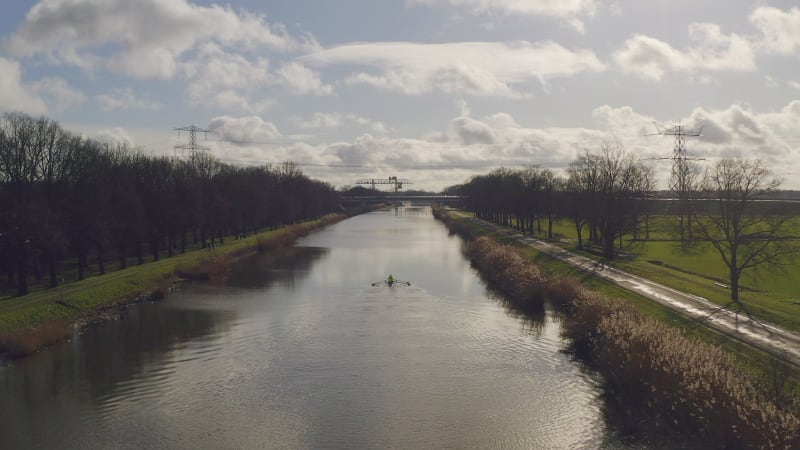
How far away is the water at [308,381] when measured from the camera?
800 inches

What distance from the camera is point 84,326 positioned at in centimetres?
3575

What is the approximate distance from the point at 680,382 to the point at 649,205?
2719 inches

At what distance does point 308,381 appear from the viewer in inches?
997

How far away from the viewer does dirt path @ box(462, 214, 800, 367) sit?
24.3 meters

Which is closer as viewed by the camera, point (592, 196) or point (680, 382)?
point (680, 382)

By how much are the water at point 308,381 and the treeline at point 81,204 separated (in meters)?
9.20

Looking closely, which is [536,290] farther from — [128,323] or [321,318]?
[128,323]

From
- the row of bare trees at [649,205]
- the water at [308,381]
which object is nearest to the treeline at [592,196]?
the row of bare trees at [649,205]

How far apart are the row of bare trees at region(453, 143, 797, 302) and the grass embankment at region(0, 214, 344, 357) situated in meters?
34.8

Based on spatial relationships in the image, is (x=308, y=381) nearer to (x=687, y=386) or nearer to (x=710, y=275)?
(x=687, y=386)

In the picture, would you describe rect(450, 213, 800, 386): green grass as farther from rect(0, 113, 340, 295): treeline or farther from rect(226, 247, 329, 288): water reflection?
rect(0, 113, 340, 295): treeline

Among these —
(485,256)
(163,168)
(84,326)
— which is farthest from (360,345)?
(163,168)

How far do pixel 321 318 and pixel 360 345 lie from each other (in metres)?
6.96

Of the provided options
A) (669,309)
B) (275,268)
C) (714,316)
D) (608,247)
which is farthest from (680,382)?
(275,268)
